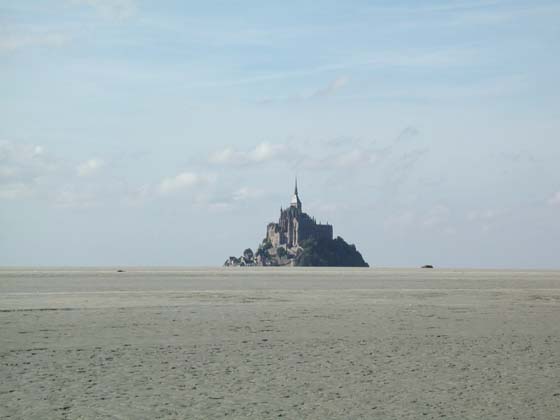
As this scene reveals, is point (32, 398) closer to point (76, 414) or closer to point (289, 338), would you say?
point (76, 414)

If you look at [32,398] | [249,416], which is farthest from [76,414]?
[249,416]

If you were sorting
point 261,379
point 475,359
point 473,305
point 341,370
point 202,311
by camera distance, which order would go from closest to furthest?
point 261,379 < point 341,370 < point 475,359 < point 202,311 < point 473,305

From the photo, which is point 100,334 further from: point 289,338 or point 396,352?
point 396,352

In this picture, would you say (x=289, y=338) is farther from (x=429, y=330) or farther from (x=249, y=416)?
(x=249, y=416)

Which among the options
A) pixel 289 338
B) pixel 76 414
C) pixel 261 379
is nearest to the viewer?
pixel 76 414

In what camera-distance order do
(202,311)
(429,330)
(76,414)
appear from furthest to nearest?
(202,311), (429,330), (76,414)

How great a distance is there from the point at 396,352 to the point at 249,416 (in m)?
7.16

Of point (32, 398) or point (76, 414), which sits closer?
point (76, 414)

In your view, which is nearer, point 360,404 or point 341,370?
point 360,404

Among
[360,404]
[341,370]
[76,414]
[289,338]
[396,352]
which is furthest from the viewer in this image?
[289,338]

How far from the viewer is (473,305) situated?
111 feet

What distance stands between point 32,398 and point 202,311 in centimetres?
1672

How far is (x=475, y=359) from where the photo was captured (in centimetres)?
1664

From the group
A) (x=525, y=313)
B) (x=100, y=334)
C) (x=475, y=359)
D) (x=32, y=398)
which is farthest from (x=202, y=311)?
(x=32, y=398)
